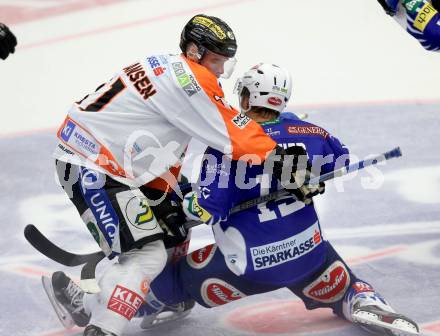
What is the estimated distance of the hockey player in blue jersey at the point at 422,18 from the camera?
19.1ft

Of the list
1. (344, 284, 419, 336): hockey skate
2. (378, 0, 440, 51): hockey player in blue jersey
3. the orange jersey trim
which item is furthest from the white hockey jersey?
(378, 0, 440, 51): hockey player in blue jersey

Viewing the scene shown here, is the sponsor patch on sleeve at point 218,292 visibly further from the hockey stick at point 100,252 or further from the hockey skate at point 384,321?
the hockey skate at point 384,321

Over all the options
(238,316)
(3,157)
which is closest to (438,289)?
(238,316)

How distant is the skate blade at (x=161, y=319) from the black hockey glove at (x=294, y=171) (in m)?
0.98

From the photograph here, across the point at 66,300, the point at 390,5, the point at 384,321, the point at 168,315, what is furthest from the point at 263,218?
the point at 390,5

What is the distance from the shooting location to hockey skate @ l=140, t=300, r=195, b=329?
16.8ft

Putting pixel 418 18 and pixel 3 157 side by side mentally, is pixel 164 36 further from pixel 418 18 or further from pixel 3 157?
pixel 418 18

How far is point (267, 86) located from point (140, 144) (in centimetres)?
64

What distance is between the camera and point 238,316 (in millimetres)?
5223

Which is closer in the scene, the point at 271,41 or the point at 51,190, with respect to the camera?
the point at 51,190

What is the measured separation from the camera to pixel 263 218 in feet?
15.6

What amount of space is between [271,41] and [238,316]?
4.53 metres

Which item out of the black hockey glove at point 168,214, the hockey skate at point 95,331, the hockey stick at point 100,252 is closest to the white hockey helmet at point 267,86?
the hockey stick at point 100,252

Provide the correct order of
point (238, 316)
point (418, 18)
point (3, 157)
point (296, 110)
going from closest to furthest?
point (238, 316)
point (418, 18)
point (3, 157)
point (296, 110)
